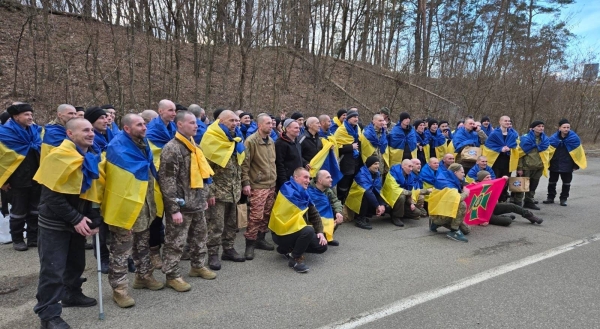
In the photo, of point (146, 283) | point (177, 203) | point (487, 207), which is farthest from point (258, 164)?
point (487, 207)

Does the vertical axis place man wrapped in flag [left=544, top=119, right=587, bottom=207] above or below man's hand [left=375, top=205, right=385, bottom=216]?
above

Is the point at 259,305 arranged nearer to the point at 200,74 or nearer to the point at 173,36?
the point at 173,36

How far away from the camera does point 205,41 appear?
531 inches

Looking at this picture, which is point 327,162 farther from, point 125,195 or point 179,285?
point 125,195

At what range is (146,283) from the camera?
4277 millimetres

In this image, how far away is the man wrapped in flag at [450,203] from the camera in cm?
627

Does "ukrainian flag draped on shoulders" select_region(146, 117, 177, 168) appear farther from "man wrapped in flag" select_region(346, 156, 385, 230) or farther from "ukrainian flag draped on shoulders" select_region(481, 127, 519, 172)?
"ukrainian flag draped on shoulders" select_region(481, 127, 519, 172)

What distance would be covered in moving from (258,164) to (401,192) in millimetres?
3059

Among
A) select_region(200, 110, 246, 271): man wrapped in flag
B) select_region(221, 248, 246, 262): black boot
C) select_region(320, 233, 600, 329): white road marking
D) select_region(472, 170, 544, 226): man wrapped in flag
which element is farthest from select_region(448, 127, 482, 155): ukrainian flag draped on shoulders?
select_region(221, 248, 246, 262): black boot

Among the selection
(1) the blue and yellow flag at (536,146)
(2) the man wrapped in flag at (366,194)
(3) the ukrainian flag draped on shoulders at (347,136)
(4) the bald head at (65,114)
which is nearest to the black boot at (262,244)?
(2) the man wrapped in flag at (366,194)

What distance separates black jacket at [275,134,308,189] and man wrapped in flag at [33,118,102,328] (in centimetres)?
288

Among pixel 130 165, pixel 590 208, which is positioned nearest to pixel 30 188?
A: pixel 130 165

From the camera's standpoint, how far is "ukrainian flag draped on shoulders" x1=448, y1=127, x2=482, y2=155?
9408 millimetres

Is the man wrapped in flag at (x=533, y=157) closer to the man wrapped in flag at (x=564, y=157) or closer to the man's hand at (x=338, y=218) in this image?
the man wrapped in flag at (x=564, y=157)
